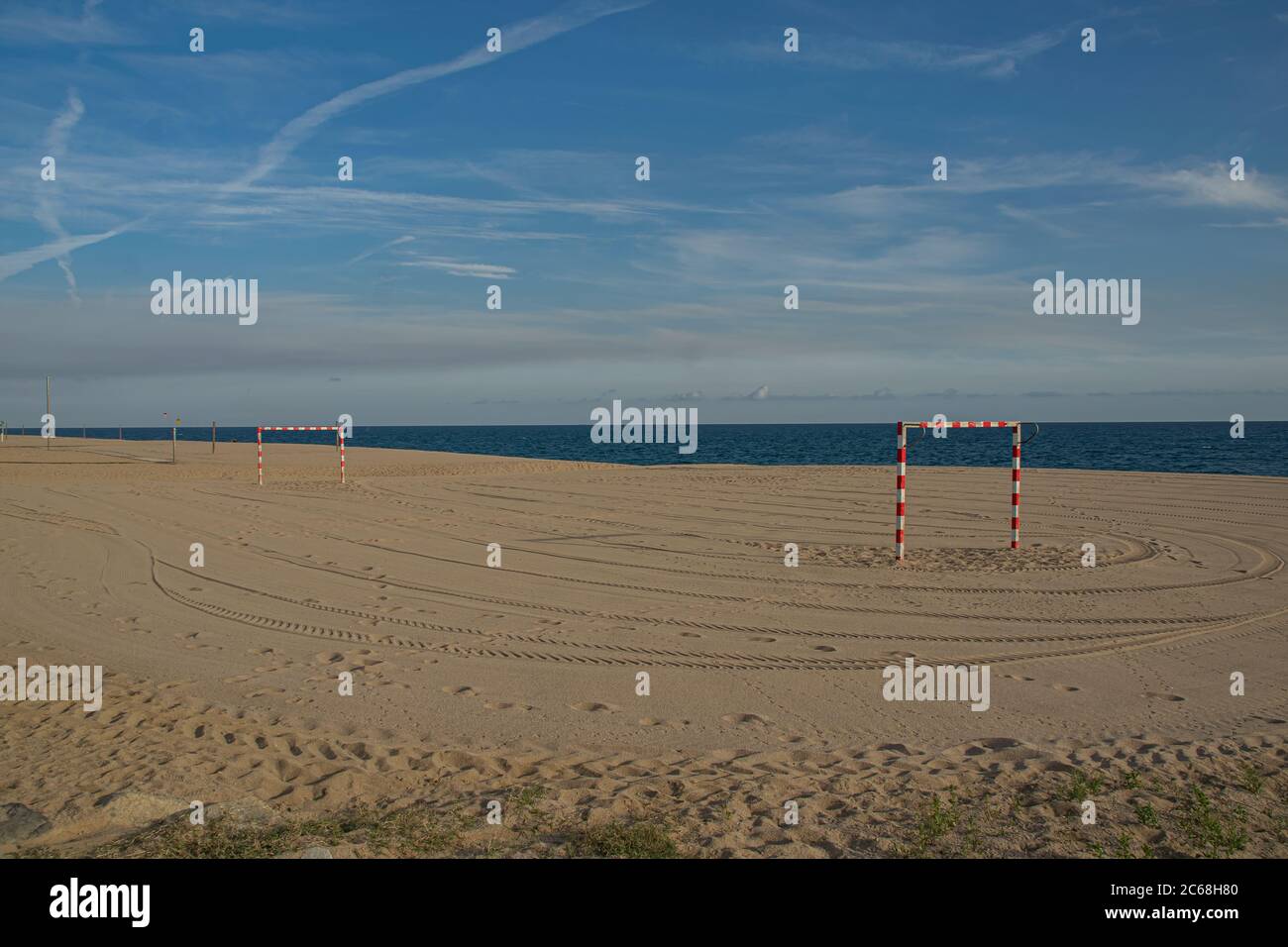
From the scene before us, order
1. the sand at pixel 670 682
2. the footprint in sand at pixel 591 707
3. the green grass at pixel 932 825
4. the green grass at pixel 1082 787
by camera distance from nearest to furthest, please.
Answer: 1. the green grass at pixel 932 825
2. the sand at pixel 670 682
3. the green grass at pixel 1082 787
4. the footprint in sand at pixel 591 707

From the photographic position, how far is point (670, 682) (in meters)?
7.59

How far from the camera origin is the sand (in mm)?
4922

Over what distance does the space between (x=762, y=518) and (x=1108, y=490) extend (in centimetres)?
1230

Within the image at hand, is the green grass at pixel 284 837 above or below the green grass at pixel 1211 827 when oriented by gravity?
above

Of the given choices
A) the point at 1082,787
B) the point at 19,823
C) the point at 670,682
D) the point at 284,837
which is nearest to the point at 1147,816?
the point at 1082,787

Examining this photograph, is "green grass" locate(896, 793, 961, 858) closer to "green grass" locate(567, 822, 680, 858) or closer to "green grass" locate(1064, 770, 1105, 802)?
"green grass" locate(1064, 770, 1105, 802)

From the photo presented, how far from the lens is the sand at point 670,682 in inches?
194
